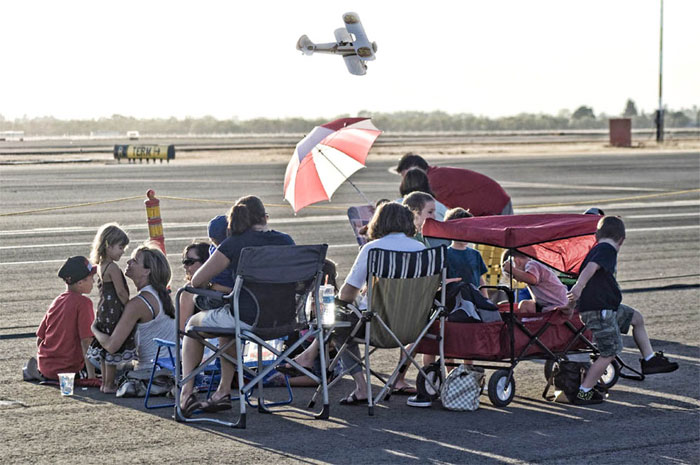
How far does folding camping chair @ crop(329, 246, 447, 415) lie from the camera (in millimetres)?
7371

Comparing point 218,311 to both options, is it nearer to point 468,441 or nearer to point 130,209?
point 468,441

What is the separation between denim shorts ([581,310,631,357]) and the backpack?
241 millimetres

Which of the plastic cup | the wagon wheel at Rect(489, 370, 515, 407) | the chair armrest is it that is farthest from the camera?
the plastic cup

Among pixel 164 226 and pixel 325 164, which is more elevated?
pixel 325 164

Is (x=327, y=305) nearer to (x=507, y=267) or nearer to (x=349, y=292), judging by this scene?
(x=349, y=292)

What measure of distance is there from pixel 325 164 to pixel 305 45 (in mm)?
2869

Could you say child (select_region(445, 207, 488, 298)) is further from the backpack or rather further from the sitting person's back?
the sitting person's back

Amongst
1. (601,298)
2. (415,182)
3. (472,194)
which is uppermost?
(415,182)

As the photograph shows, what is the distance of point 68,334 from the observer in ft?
27.5

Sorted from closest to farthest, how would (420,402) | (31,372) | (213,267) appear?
(213,267) → (420,402) → (31,372)

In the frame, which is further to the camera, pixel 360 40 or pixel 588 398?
pixel 360 40

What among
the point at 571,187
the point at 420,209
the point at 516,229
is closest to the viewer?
the point at 516,229

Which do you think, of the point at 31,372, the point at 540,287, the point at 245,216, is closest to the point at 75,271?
the point at 31,372

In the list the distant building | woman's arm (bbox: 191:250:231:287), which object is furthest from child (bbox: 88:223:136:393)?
the distant building
